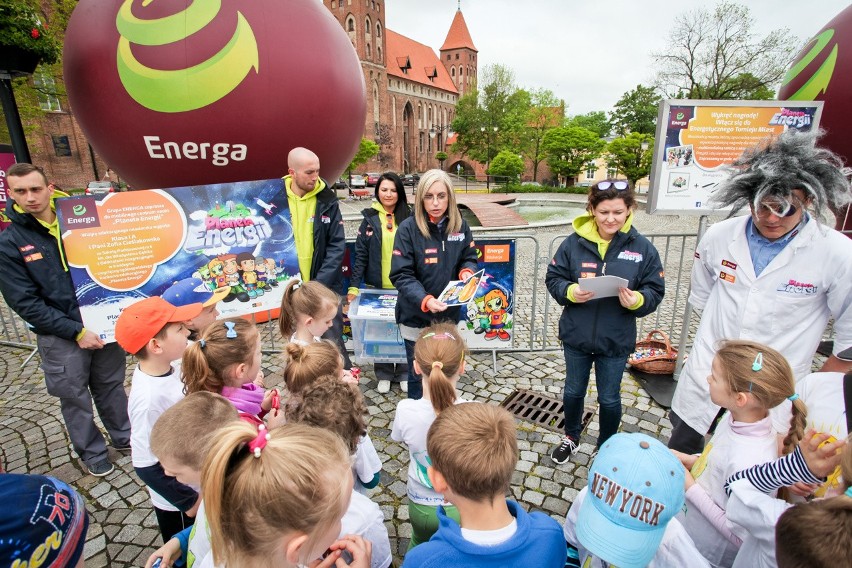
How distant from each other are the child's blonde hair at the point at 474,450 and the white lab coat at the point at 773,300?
2.11 m

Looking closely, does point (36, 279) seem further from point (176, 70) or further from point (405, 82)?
point (405, 82)

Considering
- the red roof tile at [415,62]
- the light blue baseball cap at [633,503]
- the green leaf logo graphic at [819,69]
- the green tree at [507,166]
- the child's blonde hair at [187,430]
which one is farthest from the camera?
the red roof tile at [415,62]

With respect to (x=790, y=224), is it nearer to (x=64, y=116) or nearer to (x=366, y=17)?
(x=64, y=116)

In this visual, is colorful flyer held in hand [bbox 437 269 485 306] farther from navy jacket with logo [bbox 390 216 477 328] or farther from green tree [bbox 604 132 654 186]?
green tree [bbox 604 132 654 186]

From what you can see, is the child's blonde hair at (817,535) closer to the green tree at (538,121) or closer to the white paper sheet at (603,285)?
the white paper sheet at (603,285)

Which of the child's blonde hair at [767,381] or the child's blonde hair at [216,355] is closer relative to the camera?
the child's blonde hair at [767,381]

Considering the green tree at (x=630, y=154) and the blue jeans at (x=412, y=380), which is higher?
the green tree at (x=630, y=154)

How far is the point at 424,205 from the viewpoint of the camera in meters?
3.64

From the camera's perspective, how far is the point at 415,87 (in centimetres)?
6450

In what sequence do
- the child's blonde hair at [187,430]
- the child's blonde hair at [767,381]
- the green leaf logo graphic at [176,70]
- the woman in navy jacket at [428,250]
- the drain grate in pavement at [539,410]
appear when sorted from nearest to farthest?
1. the child's blonde hair at [187,430]
2. the child's blonde hair at [767,381]
3. the woman in navy jacket at [428,250]
4. the drain grate in pavement at [539,410]
5. the green leaf logo graphic at [176,70]

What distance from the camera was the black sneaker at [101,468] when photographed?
3.43 meters

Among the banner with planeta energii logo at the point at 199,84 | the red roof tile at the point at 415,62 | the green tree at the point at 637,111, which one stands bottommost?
the banner with planeta energii logo at the point at 199,84

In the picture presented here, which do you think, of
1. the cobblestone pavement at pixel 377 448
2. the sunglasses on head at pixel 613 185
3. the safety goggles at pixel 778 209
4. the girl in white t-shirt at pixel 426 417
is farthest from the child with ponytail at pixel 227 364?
the safety goggles at pixel 778 209

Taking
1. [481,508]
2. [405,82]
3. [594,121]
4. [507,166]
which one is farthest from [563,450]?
[594,121]
